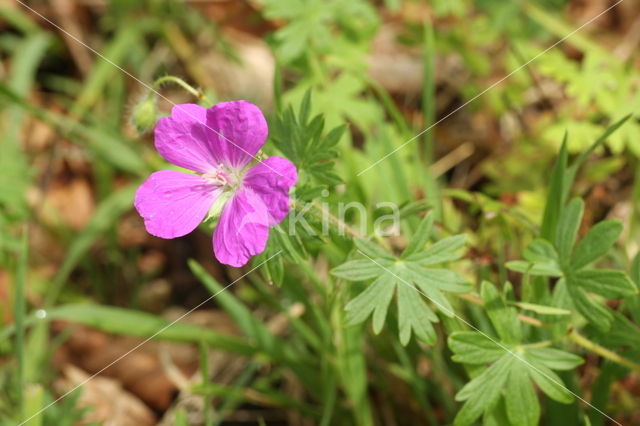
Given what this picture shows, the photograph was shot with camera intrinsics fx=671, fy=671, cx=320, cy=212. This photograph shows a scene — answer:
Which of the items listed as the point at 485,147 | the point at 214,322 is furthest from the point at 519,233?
the point at 214,322

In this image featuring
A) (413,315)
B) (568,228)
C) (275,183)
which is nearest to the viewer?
(275,183)

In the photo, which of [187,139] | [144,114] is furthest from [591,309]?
[144,114]

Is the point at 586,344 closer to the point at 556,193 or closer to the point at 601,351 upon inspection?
the point at 601,351

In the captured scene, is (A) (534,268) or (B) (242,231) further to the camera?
(A) (534,268)

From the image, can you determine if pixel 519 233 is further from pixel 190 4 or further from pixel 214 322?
pixel 190 4

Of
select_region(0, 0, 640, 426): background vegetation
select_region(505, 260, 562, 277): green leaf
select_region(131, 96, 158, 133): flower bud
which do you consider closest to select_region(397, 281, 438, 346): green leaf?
select_region(0, 0, 640, 426): background vegetation

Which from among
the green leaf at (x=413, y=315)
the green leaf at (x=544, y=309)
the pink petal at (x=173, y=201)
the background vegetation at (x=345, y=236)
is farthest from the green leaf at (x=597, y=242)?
the pink petal at (x=173, y=201)

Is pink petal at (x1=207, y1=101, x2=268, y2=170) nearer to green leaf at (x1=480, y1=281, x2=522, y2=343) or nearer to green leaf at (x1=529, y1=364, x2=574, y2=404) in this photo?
green leaf at (x1=480, y1=281, x2=522, y2=343)
